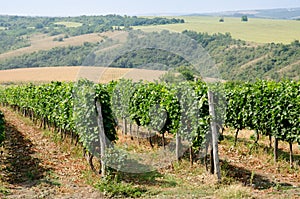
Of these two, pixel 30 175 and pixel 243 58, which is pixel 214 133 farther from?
pixel 243 58

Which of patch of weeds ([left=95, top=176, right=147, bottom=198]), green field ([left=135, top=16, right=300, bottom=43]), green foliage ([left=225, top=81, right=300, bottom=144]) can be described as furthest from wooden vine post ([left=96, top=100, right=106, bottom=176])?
green field ([left=135, top=16, right=300, bottom=43])

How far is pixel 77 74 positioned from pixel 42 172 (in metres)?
4.37

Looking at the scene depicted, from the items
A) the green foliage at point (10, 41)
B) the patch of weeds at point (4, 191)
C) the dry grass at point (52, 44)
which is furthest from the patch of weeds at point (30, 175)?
the green foliage at point (10, 41)

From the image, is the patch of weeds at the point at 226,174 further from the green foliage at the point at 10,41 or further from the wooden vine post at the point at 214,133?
the green foliage at the point at 10,41

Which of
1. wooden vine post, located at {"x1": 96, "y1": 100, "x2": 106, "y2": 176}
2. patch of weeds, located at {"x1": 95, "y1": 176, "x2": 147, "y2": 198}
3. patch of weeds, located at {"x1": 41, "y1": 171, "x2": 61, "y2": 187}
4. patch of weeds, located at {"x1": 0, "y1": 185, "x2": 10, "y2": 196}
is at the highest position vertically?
wooden vine post, located at {"x1": 96, "y1": 100, "x2": 106, "y2": 176}

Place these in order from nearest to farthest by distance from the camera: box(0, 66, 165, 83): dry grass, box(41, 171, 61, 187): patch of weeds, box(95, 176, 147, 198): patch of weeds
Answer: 1. box(95, 176, 147, 198): patch of weeds
2. box(41, 171, 61, 187): patch of weeds
3. box(0, 66, 165, 83): dry grass

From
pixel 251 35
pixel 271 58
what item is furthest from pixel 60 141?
pixel 251 35

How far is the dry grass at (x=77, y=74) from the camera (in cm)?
1478

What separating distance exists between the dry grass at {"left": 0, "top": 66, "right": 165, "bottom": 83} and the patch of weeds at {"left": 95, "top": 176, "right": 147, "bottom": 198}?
4656 mm

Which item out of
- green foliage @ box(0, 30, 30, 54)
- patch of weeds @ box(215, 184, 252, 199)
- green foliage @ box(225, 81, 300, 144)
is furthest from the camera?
green foliage @ box(0, 30, 30, 54)

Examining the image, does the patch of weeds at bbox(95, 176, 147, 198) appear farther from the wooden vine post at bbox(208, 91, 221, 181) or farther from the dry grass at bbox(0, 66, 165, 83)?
the dry grass at bbox(0, 66, 165, 83)

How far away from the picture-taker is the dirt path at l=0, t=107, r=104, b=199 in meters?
9.70

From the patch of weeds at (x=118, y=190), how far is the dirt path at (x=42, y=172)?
0.63 feet

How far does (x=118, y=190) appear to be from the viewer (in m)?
9.42
